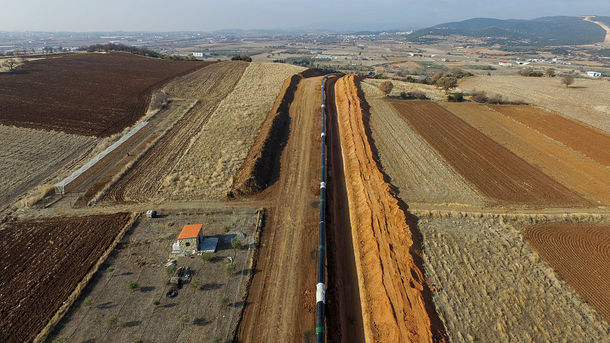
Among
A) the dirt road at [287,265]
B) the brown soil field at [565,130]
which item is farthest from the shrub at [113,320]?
the brown soil field at [565,130]

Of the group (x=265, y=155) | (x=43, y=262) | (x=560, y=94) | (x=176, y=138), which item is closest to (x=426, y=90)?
(x=560, y=94)

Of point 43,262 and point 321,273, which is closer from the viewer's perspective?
point 321,273

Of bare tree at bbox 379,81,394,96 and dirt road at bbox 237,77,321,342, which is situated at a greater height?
bare tree at bbox 379,81,394,96

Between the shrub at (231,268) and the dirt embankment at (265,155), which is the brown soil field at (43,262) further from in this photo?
the dirt embankment at (265,155)

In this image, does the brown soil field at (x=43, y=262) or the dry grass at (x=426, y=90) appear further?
the dry grass at (x=426, y=90)

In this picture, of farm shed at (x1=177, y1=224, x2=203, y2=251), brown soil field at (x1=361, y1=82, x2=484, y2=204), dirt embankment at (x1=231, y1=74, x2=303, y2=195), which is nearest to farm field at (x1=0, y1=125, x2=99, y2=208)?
farm shed at (x1=177, y1=224, x2=203, y2=251)

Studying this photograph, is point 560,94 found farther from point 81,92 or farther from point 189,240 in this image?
point 81,92

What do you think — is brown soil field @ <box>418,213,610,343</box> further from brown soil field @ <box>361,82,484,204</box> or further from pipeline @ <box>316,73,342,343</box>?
pipeline @ <box>316,73,342,343</box>
